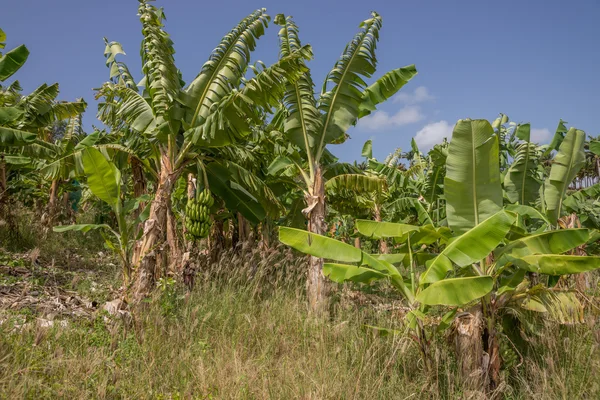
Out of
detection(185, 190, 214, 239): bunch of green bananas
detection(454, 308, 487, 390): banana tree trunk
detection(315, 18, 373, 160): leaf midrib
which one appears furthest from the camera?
detection(315, 18, 373, 160): leaf midrib

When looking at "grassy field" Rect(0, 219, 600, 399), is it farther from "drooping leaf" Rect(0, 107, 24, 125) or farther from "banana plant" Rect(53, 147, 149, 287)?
"drooping leaf" Rect(0, 107, 24, 125)

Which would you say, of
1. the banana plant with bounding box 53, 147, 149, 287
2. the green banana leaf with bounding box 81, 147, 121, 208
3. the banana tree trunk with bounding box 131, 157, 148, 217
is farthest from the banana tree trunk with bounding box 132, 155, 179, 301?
the banana tree trunk with bounding box 131, 157, 148, 217

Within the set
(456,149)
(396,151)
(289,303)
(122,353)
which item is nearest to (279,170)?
(289,303)

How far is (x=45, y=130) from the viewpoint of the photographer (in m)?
12.4

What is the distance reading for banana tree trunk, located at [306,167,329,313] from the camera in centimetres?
628

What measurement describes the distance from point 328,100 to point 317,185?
1.44 meters

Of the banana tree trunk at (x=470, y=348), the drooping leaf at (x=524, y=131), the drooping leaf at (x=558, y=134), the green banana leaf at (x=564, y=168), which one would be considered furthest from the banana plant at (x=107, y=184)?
the drooping leaf at (x=558, y=134)

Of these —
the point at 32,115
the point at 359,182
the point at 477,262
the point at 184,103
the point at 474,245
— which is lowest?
the point at 477,262

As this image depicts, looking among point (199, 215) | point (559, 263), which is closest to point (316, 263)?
point (199, 215)

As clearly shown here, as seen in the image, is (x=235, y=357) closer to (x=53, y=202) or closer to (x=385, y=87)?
(x=385, y=87)

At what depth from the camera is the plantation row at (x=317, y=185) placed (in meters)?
4.05

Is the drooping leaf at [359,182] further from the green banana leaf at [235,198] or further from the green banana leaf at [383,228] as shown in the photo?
the green banana leaf at [383,228]

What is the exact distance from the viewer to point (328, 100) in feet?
23.1

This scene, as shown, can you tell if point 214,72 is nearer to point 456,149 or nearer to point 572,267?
point 456,149
